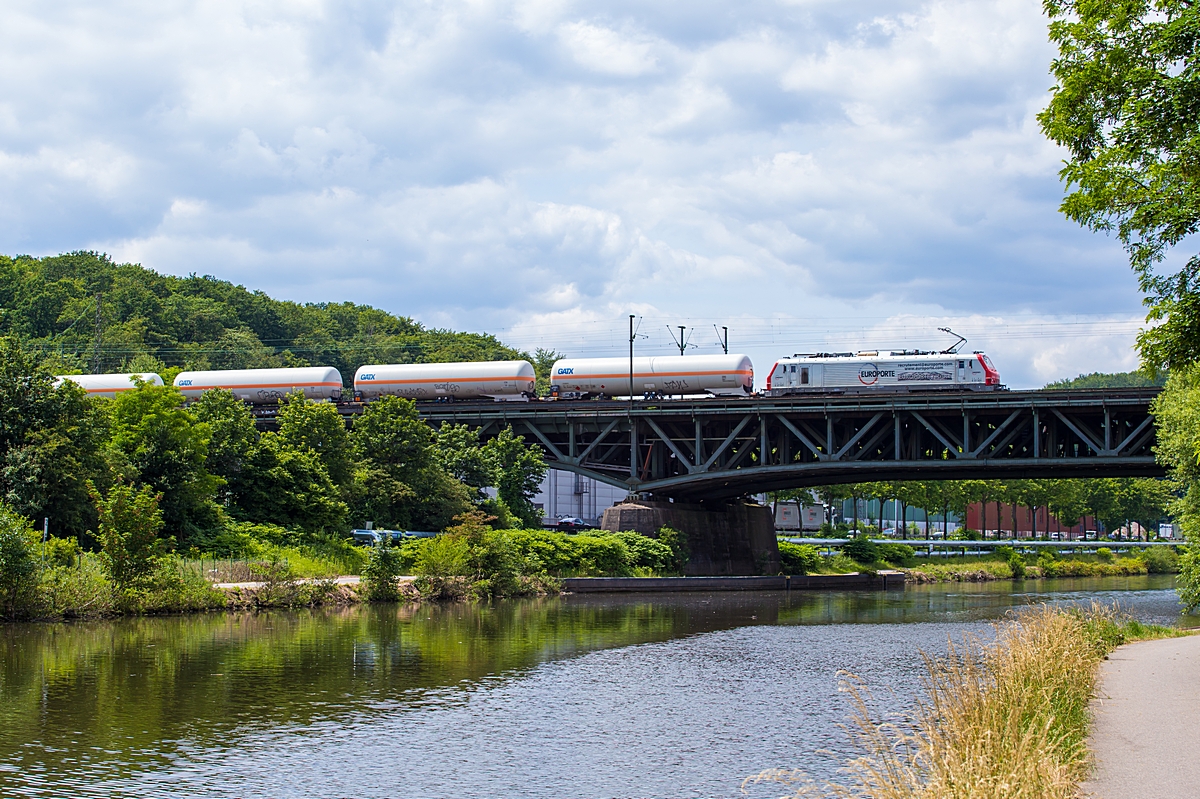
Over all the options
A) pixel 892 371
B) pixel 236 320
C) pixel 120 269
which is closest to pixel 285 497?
pixel 892 371

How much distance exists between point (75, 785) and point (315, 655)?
13.7m

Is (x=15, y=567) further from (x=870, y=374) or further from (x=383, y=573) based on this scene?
(x=870, y=374)

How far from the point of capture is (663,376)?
243 feet

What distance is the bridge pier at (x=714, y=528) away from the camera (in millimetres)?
68188

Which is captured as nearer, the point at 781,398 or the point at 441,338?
the point at 781,398

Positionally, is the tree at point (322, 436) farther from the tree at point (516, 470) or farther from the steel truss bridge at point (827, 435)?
the steel truss bridge at point (827, 435)

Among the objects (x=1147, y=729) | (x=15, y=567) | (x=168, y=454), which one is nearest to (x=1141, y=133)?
(x=1147, y=729)

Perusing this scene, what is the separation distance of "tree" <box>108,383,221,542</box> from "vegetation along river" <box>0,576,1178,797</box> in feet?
34.0

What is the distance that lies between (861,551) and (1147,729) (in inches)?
3039

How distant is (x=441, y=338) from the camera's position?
17312cm

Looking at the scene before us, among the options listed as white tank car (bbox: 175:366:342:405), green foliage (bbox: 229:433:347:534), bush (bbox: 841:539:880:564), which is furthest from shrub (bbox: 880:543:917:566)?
green foliage (bbox: 229:433:347:534)

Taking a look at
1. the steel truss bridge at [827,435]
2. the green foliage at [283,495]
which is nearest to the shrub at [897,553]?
the steel truss bridge at [827,435]

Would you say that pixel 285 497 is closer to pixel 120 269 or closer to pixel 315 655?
pixel 315 655

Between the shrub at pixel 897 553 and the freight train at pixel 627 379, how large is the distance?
87.4ft
